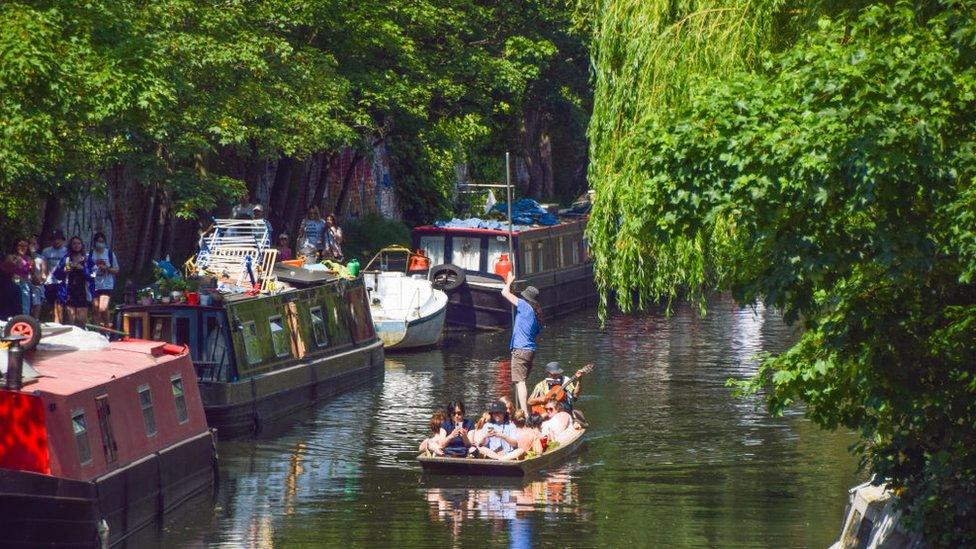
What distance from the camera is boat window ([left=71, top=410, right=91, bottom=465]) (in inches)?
Answer: 615

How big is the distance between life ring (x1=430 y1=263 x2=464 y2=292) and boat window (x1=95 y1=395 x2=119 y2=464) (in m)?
19.7

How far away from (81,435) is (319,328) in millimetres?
11874

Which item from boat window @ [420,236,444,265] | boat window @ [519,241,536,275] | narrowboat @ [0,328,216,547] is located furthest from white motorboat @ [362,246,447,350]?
narrowboat @ [0,328,216,547]

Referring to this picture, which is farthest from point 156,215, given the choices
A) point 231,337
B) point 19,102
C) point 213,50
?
point 19,102

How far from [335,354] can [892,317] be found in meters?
16.9

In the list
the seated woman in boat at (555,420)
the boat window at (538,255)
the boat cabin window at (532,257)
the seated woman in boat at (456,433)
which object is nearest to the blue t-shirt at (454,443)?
the seated woman in boat at (456,433)

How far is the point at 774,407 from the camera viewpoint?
40.8 ft

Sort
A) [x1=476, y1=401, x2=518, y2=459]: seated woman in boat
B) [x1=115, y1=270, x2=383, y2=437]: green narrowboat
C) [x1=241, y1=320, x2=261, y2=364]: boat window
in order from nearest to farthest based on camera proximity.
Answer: [x1=476, y1=401, x2=518, y2=459]: seated woman in boat → [x1=115, y1=270, x2=383, y2=437]: green narrowboat → [x1=241, y1=320, x2=261, y2=364]: boat window

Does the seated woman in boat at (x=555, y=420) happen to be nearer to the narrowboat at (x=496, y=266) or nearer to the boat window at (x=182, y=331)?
→ the boat window at (x=182, y=331)

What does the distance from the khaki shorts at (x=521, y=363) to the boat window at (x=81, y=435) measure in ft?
26.5

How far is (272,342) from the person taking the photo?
82.8 ft

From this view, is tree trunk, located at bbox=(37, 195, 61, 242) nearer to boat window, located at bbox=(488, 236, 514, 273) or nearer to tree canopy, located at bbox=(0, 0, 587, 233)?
tree canopy, located at bbox=(0, 0, 587, 233)

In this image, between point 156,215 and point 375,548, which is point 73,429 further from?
point 156,215

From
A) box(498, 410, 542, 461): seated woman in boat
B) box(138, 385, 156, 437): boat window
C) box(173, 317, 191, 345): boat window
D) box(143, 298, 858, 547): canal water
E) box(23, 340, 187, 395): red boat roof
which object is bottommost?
box(143, 298, 858, 547): canal water
